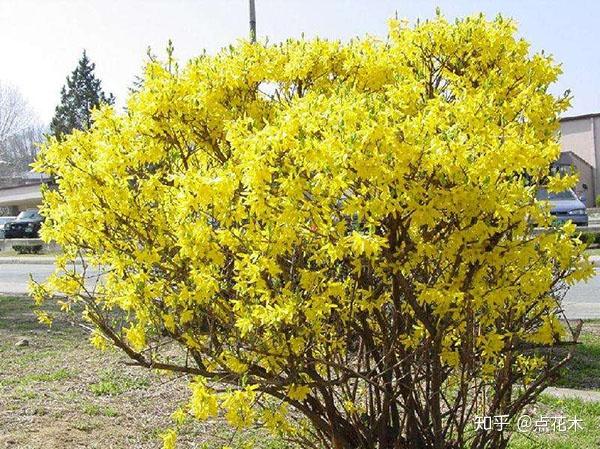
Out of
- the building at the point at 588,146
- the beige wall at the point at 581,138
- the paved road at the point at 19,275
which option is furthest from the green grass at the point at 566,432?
the beige wall at the point at 581,138

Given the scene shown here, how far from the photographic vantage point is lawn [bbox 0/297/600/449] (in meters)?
4.46

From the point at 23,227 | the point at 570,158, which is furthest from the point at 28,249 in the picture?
the point at 570,158

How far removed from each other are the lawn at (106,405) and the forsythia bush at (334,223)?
2.88ft

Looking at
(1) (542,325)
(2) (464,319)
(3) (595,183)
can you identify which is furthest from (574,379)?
(3) (595,183)

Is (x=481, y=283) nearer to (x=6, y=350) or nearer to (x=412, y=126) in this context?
(x=412, y=126)

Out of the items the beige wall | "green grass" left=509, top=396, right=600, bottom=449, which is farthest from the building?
"green grass" left=509, top=396, right=600, bottom=449

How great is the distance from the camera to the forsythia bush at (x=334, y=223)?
8.14ft

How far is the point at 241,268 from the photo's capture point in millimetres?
2621

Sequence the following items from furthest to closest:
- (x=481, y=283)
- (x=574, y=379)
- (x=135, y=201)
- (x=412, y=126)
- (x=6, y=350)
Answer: (x=6, y=350), (x=574, y=379), (x=135, y=201), (x=481, y=283), (x=412, y=126)

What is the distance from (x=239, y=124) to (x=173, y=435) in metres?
1.41

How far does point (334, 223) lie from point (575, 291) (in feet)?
31.5

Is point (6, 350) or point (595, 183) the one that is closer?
point (6, 350)

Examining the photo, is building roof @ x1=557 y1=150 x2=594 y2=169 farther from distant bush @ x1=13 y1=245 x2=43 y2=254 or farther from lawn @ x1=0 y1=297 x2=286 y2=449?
lawn @ x1=0 y1=297 x2=286 y2=449

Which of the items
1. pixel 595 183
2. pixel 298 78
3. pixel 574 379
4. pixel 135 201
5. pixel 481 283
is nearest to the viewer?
pixel 481 283
